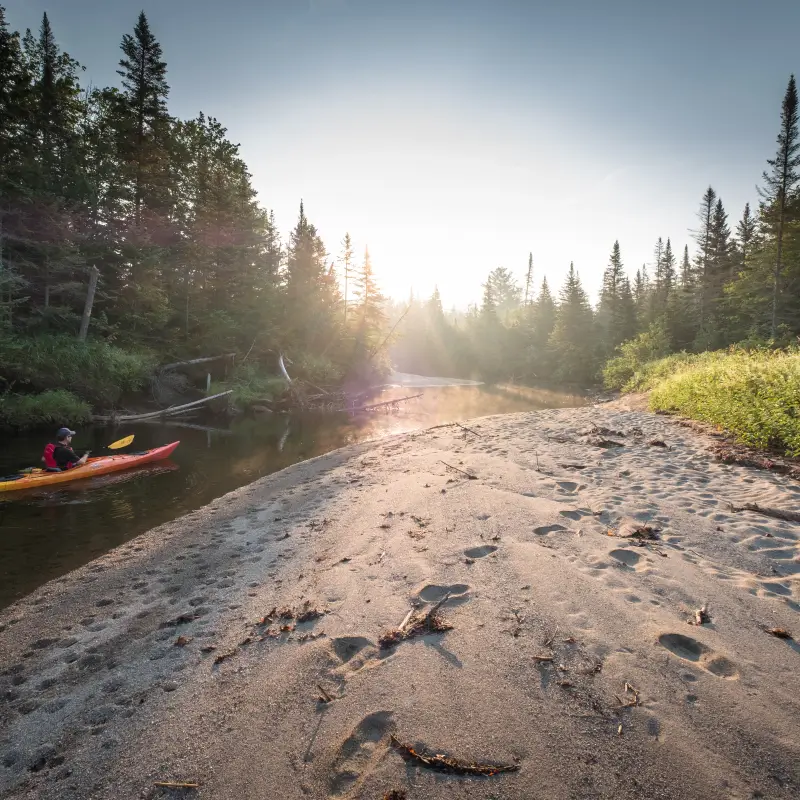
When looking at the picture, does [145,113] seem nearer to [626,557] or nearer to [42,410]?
[42,410]

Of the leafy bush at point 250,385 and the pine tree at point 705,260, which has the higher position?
the pine tree at point 705,260

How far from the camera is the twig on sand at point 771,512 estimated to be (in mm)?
5434

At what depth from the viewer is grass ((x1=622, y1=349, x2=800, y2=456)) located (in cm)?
866

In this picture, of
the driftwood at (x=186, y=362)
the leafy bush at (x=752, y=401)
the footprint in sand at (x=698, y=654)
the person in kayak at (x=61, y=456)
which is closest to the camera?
the footprint in sand at (x=698, y=654)

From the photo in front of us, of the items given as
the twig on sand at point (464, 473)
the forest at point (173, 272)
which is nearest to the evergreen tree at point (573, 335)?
the forest at point (173, 272)

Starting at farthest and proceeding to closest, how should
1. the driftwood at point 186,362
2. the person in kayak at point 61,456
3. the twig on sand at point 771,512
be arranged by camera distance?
the driftwood at point 186,362 → the person in kayak at point 61,456 → the twig on sand at point 771,512

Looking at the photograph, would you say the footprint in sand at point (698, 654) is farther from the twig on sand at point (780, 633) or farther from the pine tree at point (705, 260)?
the pine tree at point (705, 260)

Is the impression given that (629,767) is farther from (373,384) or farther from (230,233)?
(373,384)

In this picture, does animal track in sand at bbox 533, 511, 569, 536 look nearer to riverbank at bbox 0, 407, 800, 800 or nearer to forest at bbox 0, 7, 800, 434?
riverbank at bbox 0, 407, 800, 800

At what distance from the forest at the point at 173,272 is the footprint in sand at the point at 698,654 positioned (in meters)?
21.5

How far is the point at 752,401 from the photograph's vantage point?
1027 centimetres

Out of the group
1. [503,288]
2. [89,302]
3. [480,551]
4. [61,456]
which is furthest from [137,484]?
[503,288]

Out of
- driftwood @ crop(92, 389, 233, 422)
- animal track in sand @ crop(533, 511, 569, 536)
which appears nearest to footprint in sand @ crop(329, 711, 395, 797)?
animal track in sand @ crop(533, 511, 569, 536)

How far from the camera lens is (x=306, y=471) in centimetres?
1138
